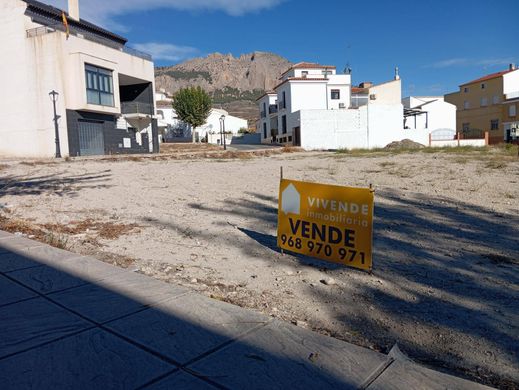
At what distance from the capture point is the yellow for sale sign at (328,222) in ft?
15.3

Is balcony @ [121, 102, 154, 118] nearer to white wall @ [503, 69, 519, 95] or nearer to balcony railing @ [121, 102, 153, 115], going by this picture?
balcony railing @ [121, 102, 153, 115]

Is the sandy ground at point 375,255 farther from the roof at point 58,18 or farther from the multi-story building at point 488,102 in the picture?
the multi-story building at point 488,102

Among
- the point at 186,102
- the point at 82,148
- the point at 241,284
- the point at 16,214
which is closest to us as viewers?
the point at 241,284

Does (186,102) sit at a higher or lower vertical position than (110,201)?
higher

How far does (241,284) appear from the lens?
4.70 metres

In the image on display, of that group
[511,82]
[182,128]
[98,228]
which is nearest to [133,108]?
[98,228]

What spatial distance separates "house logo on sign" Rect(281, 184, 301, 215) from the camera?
5.30 metres

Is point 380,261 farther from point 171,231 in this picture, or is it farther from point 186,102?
point 186,102

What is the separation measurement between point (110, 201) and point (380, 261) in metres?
7.00

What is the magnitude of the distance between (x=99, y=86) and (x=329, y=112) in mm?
22167

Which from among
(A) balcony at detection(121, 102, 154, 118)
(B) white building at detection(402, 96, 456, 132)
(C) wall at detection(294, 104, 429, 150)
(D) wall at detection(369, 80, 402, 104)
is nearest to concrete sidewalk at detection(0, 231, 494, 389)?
(A) balcony at detection(121, 102, 154, 118)

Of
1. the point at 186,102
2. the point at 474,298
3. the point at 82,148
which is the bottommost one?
the point at 474,298

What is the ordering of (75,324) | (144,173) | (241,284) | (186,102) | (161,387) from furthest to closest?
(186,102)
(144,173)
(241,284)
(75,324)
(161,387)

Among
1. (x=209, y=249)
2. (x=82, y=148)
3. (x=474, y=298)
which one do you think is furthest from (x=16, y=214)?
(x=82, y=148)
